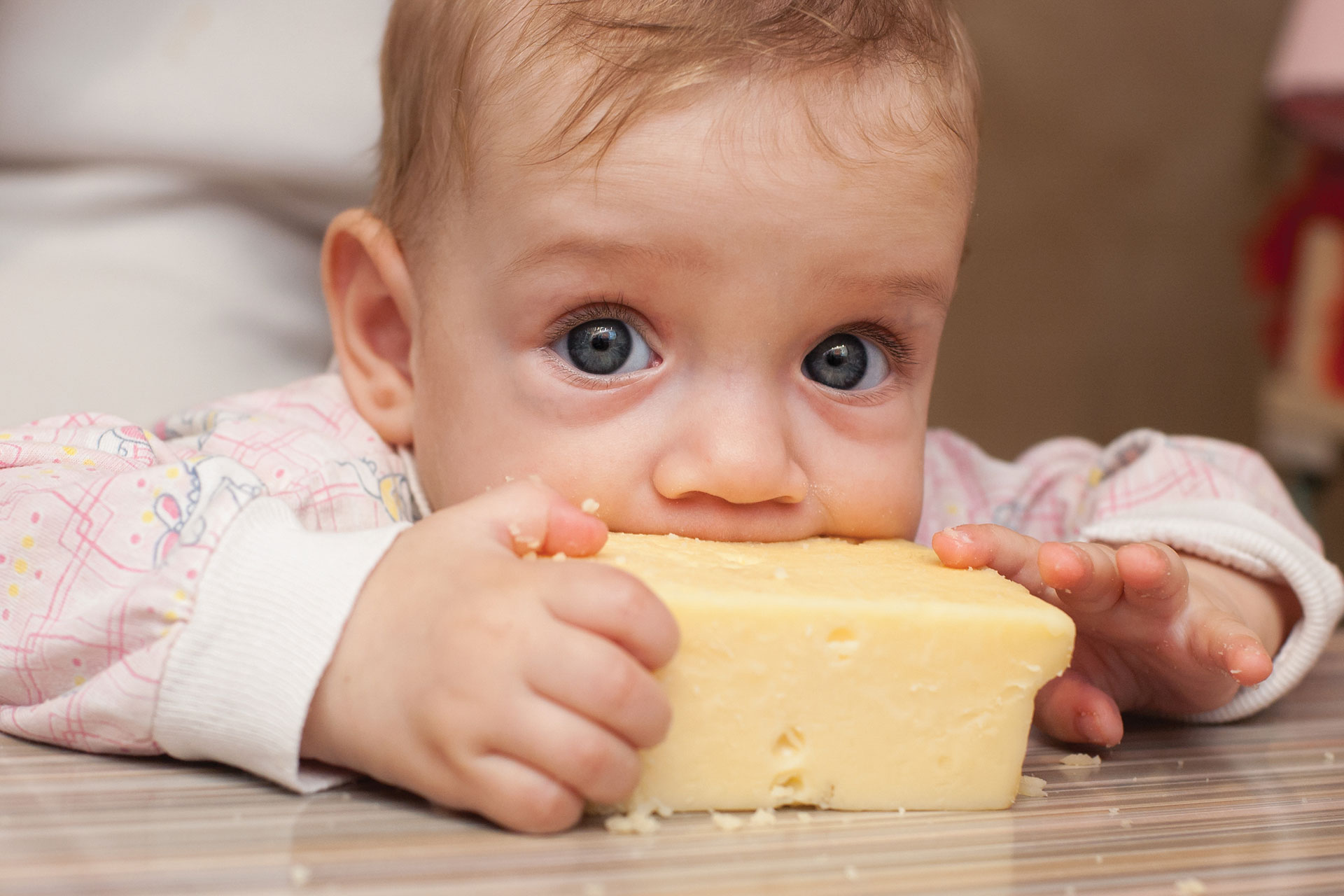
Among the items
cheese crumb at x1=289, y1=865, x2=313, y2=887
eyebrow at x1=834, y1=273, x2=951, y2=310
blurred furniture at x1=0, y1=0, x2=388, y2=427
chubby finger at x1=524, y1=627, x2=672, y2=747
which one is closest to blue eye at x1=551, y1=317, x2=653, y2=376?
eyebrow at x1=834, y1=273, x2=951, y2=310

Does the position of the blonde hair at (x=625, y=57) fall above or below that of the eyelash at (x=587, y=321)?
above

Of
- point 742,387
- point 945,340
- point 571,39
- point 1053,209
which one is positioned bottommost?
point 945,340

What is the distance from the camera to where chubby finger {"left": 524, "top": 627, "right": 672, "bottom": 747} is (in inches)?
20.6

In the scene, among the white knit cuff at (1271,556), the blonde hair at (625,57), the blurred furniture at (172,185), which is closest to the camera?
the blonde hair at (625,57)

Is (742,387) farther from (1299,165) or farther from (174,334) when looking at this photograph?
(1299,165)

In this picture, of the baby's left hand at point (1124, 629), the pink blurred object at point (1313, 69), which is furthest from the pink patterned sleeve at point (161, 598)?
the pink blurred object at point (1313, 69)

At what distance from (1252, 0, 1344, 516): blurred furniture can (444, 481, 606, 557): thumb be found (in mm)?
1506

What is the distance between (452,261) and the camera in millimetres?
770

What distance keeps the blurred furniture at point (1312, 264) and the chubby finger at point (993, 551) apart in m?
1.29

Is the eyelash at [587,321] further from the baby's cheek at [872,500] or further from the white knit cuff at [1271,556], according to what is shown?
the white knit cuff at [1271,556]

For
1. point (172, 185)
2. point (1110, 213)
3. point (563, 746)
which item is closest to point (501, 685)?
point (563, 746)

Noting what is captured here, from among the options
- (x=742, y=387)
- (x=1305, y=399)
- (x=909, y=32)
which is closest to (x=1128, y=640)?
(x=742, y=387)

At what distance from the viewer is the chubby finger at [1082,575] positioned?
0.65m

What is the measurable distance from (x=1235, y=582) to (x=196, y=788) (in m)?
0.67
